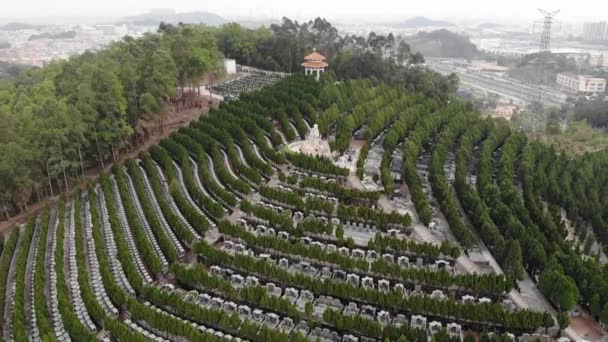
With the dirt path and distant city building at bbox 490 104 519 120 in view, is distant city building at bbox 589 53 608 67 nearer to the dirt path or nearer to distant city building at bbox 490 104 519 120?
distant city building at bbox 490 104 519 120

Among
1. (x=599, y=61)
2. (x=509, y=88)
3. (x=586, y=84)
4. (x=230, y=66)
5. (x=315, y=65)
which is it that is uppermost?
(x=599, y=61)

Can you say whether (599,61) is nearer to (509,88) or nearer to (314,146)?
(509,88)

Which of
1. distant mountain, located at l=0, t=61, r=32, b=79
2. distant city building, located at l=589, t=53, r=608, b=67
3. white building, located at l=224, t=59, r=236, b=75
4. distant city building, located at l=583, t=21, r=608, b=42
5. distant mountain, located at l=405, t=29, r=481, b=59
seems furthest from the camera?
distant city building, located at l=583, t=21, r=608, b=42

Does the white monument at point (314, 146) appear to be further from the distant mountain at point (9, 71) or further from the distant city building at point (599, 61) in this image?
the distant city building at point (599, 61)

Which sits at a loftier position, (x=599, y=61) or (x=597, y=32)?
(x=597, y=32)

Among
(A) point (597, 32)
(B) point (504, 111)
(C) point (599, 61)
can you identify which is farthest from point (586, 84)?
(A) point (597, 32)

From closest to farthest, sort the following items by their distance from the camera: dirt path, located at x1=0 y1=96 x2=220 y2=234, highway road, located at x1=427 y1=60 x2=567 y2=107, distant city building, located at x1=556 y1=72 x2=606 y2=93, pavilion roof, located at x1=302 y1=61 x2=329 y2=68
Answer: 1. dirt path, located at x1=0 y1=96 x2=220 y2=234
2. pavilion roof, located at x1=302 y1=61 x2=329 y2=68
3. highway road, located at x1=427 y1=60 x2=567 y2=107
4. distant city building, located at x1=556 y1=72 x2=606 y2=93

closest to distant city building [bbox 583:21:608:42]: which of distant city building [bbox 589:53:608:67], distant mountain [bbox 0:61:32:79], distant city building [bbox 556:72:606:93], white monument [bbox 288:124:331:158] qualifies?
distant city building [bbox 589:53:608:67]

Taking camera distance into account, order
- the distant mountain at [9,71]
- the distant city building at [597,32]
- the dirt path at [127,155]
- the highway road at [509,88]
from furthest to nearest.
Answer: the distant city building at [597,32], the highway road at [509,88], the distant mountain at [9,71], the dirt path at [127,155]

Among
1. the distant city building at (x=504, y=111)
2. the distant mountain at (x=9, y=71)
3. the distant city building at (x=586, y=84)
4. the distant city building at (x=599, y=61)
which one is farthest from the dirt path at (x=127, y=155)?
the distant city building at (x=599, y=61)
